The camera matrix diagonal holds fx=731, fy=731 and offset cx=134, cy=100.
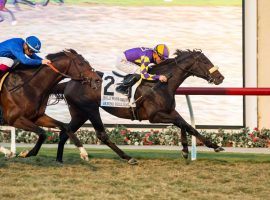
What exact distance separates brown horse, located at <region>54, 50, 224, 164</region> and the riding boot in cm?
12

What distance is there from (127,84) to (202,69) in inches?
43.0

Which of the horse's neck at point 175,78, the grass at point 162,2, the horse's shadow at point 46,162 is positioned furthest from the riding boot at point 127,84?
the grass at point 162,2

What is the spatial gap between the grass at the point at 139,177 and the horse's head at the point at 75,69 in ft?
3.83

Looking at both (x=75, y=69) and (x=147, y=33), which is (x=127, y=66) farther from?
(x=147, y=33)

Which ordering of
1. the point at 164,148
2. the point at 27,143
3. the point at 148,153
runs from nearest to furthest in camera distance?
the point at 148,153 < the point at 164,148 < the point at 27,143

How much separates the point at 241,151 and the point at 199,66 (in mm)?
2442

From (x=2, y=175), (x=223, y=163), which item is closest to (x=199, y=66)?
(x=223, y=163)

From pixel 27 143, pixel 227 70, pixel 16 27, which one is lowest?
pixel 27 143

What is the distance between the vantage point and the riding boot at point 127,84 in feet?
33.5

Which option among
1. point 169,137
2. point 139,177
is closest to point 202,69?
point 139,177

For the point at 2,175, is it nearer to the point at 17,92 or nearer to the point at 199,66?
the point at 17,92

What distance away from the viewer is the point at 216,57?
48.2 ft

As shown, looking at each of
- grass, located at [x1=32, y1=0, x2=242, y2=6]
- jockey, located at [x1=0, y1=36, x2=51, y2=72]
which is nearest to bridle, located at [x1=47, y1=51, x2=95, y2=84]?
jockey, located at [x1=0, y1=36, x2=51, y2=72]

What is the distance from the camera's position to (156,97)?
10.2 metres
